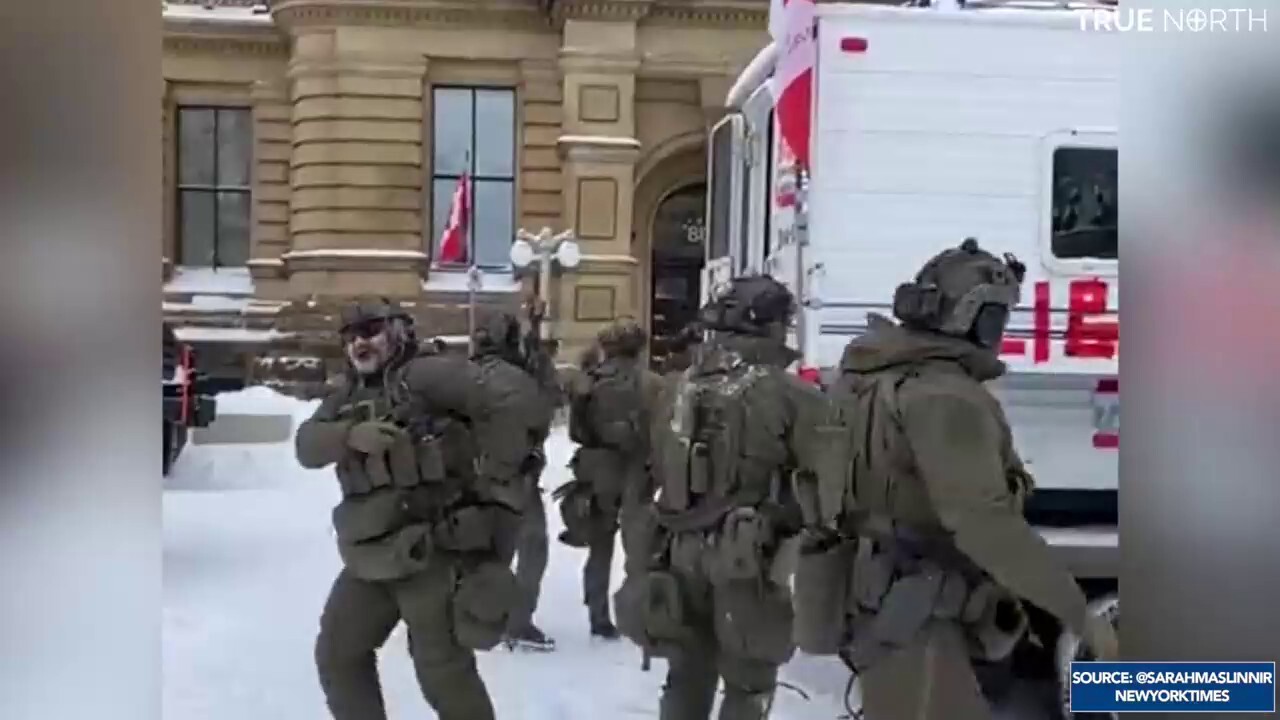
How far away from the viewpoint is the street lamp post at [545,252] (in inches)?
420

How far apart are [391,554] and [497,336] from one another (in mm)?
1641

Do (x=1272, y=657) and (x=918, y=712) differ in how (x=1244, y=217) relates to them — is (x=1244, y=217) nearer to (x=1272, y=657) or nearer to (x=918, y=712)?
(x=1272, y=657)

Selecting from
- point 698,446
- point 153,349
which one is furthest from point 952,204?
point 153,349

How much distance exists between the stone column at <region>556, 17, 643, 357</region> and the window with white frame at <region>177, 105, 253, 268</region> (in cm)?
290

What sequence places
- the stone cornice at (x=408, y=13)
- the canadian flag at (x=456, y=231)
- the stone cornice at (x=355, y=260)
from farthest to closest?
the canadian flag at (x=456, y=231), the stone cornice at (x=408, y=13), the stone cornice at (x=355, y=260)

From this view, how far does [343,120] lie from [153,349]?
6.90m

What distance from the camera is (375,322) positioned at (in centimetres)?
461

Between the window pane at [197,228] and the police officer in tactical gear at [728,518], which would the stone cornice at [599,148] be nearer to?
the window pane at [197,228]

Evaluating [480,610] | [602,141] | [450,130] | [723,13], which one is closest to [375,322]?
[480,610]

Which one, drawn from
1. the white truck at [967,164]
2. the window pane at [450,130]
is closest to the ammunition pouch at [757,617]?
the white truck at [967,164]

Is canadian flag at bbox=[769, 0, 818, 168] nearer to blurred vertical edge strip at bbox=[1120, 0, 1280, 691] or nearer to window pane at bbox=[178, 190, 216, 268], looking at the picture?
window pane at bbox=[178, 190, 216, 268]

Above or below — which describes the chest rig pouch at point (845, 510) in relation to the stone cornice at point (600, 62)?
below

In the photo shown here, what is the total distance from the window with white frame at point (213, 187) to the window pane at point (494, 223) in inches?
100

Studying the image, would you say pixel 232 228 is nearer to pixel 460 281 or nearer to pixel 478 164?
pixel 460 281
